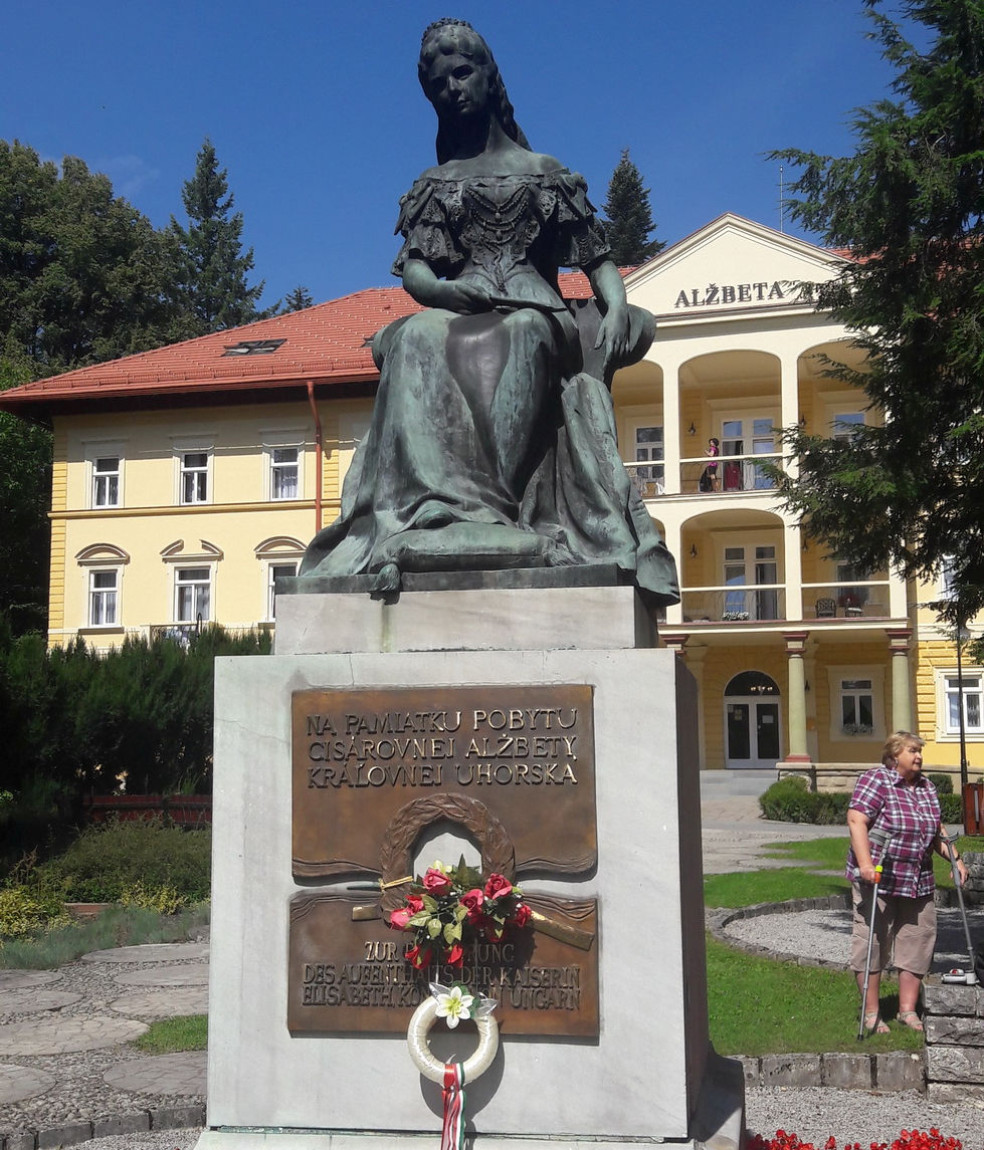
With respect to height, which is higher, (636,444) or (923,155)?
(636,444)

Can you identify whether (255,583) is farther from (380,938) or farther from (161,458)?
(380,938)

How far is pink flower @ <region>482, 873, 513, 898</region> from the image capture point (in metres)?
3.61

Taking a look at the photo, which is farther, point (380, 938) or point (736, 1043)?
point (736, 1043)

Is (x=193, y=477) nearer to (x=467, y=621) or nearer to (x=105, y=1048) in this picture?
(x=105, y=1048)

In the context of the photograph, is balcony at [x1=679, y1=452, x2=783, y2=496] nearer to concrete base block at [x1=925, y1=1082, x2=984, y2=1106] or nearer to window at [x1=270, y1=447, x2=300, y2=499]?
window at [x1=270, y1=447, x2=300, y2=499]

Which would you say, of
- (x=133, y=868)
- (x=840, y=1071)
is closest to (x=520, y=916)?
(x=840, y=1071)

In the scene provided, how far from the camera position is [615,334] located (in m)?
4.70

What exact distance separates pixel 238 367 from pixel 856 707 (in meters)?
18.0

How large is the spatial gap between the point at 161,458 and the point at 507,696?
99.8ft

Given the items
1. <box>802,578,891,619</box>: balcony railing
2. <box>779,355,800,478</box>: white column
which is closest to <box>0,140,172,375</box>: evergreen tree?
<box>779,355,800,478</box>: white column

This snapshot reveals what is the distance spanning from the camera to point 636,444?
36.2 meters

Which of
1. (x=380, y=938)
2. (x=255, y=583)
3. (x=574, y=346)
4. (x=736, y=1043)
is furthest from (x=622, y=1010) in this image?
(x=255, y=583)

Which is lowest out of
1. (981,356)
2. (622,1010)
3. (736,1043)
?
(736,1043)

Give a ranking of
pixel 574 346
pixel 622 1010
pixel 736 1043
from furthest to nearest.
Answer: pixel 736 1043 → pixel 574 346 → pixel 622 1010
